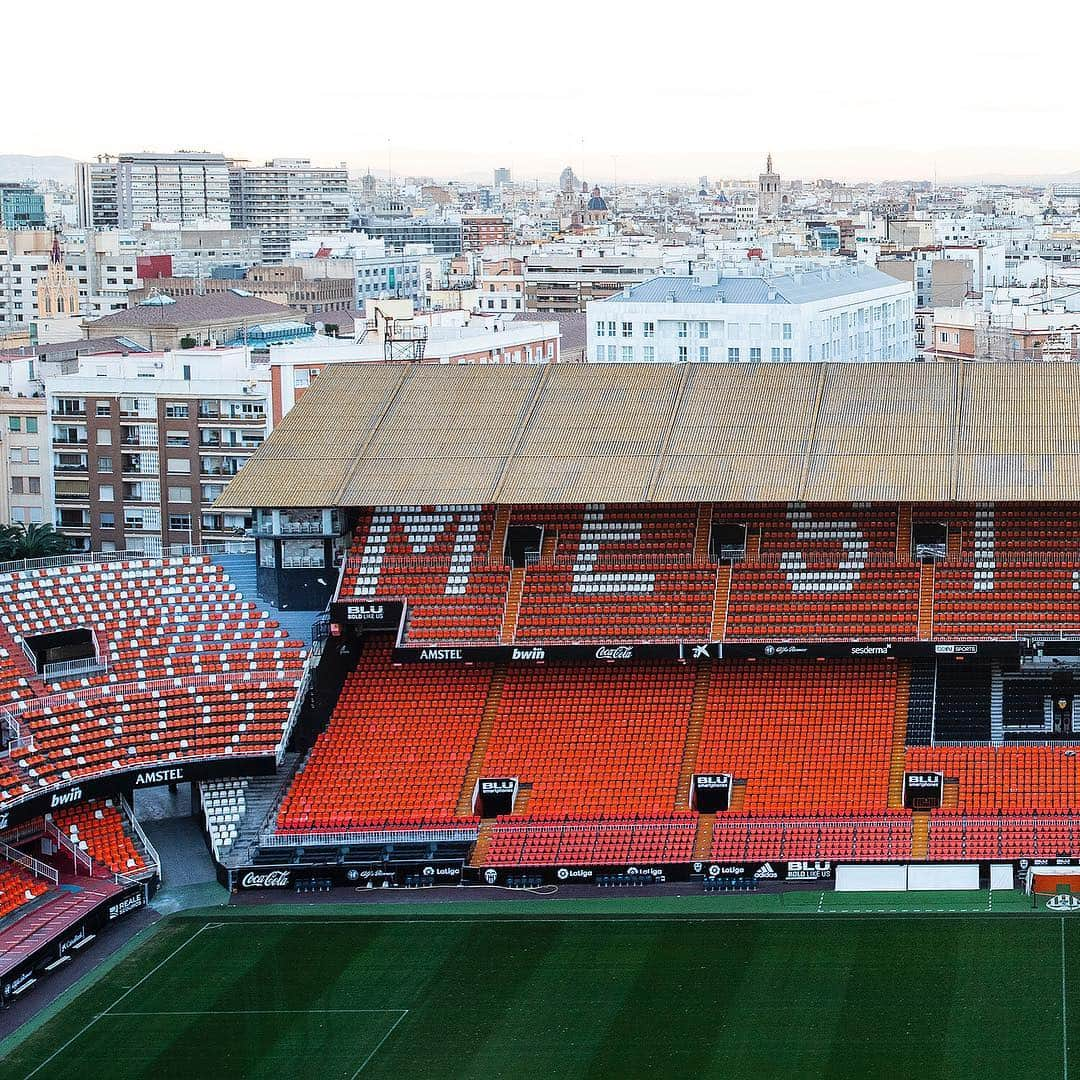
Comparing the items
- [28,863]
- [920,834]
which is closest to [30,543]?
[28,863]

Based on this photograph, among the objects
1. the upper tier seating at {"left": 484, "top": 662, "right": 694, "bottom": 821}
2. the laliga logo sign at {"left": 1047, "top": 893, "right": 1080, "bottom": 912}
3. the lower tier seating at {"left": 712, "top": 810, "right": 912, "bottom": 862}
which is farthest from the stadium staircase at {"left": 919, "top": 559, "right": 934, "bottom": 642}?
the laliga logo sign at {"left": 1047, "top": 893, "right": 1080, "bottom": 912}

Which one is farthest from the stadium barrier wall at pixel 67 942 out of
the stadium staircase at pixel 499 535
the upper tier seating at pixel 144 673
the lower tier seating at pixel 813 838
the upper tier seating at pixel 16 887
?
the lower tier seating at pixel 813 838

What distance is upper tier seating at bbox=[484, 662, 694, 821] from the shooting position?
48125mm

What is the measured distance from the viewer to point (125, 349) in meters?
99.2

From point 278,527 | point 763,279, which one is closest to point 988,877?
point 278,527

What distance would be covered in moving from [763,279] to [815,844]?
2307 inches

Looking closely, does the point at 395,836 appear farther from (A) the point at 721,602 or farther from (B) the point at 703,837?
(A) the point at 721,602

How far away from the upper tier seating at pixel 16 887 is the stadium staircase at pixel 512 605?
477 inches

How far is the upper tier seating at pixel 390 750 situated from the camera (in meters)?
48.2

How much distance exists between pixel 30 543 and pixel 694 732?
88.9 feet

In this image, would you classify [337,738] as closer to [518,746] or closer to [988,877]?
[518,746]

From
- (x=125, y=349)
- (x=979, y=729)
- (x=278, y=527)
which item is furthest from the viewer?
(x=125, y=349)

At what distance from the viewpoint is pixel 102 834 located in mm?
47625

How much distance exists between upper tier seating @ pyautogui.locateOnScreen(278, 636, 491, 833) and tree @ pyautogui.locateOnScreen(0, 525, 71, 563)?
60.5ft
